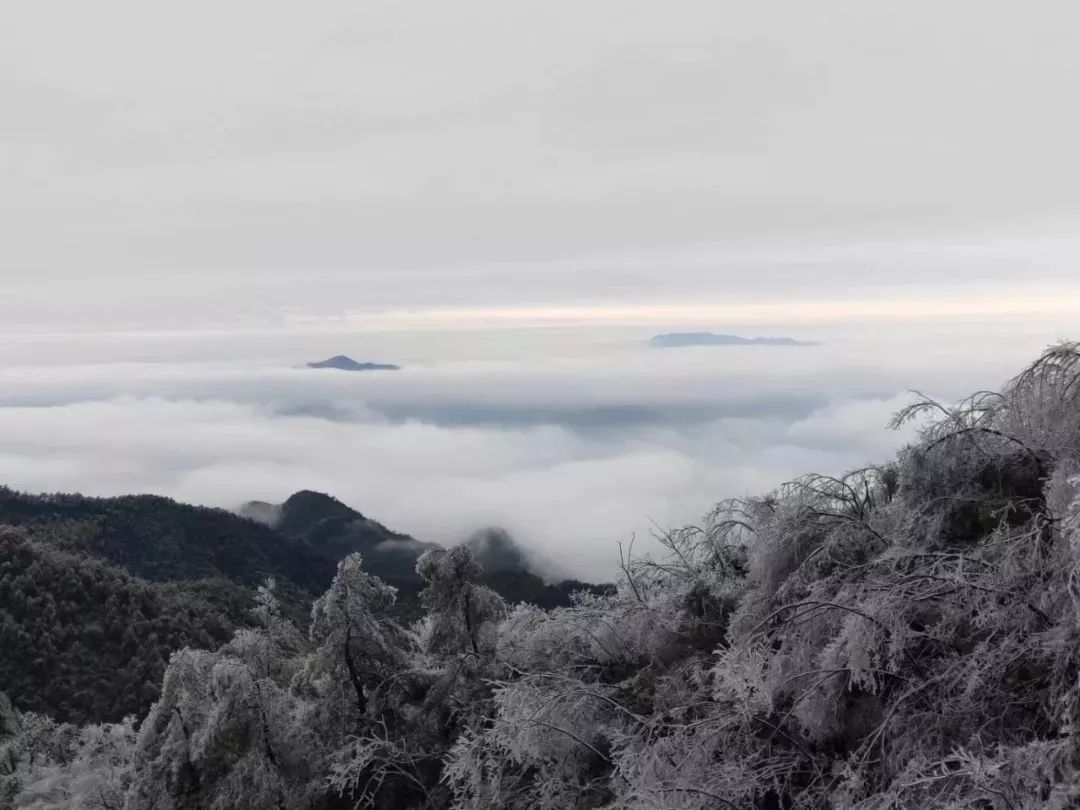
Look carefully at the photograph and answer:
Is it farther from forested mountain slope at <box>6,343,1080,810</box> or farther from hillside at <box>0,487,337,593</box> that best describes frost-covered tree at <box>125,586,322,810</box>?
hillside at <box>0,487,337,593</box>

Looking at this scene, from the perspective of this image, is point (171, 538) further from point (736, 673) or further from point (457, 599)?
point (736, 673)

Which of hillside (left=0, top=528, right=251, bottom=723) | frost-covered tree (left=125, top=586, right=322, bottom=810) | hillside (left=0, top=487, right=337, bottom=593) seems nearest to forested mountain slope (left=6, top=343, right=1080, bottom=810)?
frost-covered tree (left=125, top=586, right=322, bottom=810)

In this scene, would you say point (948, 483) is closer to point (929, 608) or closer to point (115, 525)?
point (929, 608)

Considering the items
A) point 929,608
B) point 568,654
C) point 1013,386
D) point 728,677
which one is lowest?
point 568,654

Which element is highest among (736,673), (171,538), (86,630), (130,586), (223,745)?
(736,673)

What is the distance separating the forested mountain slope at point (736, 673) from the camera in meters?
8.28

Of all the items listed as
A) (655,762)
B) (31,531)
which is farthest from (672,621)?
(31,531)

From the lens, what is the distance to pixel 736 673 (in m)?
10.3

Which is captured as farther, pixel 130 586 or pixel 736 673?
pixel 130 586

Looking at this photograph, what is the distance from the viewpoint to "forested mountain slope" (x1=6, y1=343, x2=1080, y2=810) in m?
8.28

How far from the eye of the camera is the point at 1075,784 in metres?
6.25

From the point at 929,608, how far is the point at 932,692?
90 cm

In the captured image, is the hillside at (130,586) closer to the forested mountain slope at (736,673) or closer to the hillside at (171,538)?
the hillside at (171,538)

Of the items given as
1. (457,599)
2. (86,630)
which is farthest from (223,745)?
(86,630)
